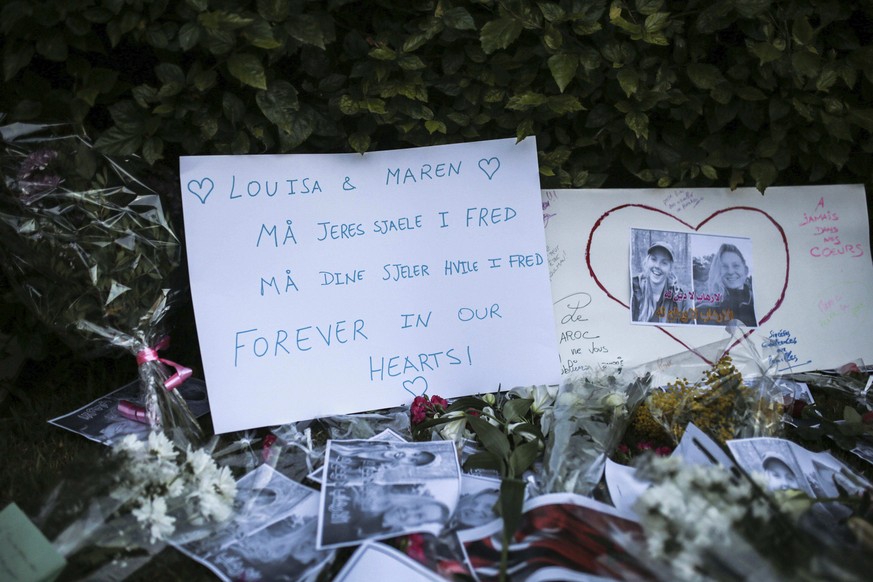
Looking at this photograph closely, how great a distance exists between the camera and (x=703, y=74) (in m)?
1.89

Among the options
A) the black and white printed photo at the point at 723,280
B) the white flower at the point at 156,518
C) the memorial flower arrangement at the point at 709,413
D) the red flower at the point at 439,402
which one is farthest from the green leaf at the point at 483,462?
the black and white printed photo at the point at 723,280

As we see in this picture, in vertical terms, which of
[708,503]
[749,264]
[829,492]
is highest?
[749,264]

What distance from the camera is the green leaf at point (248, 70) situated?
155 centimetres

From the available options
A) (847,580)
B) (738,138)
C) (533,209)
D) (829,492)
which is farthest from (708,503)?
(738,138)

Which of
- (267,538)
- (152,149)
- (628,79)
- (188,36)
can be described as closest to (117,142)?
(152,149)

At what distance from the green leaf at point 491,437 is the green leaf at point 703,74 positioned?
3.74 ft

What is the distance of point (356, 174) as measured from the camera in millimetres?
1823

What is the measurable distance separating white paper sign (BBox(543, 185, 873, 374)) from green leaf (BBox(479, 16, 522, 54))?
0.50 meters

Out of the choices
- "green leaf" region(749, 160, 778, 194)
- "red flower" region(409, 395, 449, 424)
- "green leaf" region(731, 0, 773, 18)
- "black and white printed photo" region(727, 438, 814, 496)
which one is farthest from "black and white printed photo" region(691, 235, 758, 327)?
"red flower" region(409, 395, 449, 424)

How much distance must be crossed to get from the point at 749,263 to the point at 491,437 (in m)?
1.11

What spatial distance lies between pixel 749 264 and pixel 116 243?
1.88 meters

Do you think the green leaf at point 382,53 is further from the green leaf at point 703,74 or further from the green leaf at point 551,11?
the green leaf at point 703,74

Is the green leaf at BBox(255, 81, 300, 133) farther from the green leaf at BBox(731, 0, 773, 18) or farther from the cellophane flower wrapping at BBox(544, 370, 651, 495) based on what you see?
the green leaf at BBox(731, 0, 773, 18)

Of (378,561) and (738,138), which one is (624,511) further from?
(738,138)
